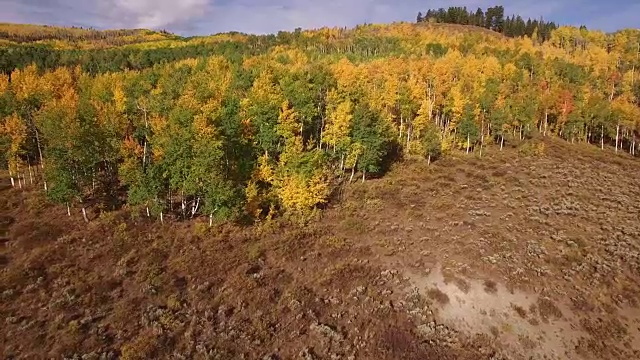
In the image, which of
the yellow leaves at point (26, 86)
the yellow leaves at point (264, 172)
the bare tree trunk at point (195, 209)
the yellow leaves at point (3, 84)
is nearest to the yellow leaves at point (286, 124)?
the yellow leaves at point (264, 172)

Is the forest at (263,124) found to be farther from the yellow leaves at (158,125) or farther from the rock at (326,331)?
the rock at (326,331)

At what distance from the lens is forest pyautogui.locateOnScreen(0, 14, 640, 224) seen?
4534 cm

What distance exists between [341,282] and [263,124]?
2356cm

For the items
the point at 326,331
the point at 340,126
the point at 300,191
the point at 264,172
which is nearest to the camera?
the point at 326,331

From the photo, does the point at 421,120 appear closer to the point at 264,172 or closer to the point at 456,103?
the point at 456,103

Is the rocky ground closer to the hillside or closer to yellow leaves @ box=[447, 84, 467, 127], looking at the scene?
the hillside

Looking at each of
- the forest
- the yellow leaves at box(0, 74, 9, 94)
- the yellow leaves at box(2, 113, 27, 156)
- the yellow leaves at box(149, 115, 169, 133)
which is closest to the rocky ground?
the forest

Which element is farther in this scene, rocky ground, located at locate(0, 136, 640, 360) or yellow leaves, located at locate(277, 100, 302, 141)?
yellow leaves, located at locate(277, 100, 302, 141)

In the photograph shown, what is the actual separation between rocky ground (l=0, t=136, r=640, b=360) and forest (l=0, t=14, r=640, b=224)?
4829 millimetres

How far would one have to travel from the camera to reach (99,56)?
12100 centimetres

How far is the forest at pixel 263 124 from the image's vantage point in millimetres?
45344

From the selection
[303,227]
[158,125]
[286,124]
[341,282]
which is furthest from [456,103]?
[158,125]

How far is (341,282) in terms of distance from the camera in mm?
38188

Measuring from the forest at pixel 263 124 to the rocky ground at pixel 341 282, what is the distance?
4829mm
